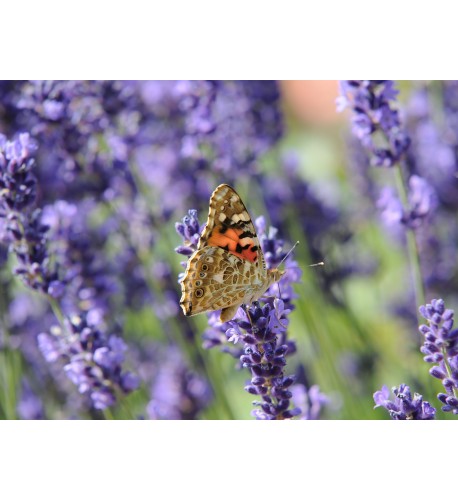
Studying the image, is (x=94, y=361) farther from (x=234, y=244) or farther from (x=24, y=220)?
(x=234, y=244)

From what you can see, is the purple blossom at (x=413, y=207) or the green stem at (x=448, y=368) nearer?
the green stem at (x=448, y=368)

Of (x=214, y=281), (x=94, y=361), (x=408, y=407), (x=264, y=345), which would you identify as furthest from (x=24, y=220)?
(x=408, y=407)

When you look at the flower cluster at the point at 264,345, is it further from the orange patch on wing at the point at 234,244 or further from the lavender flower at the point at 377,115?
the lavender flower at the point at 377,115

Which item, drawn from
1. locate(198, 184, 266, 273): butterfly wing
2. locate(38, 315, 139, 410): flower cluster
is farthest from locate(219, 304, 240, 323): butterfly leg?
locate(38, 315, 139, 410): flower cluster

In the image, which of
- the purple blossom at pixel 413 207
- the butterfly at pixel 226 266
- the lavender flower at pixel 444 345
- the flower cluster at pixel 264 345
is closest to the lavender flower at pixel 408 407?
the lavender flower at pixel 444 345

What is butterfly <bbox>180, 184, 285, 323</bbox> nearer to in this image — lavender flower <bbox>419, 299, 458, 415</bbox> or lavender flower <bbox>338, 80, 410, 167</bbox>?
lavender flower <bbox>419, 299, 458, 415</bbox>
